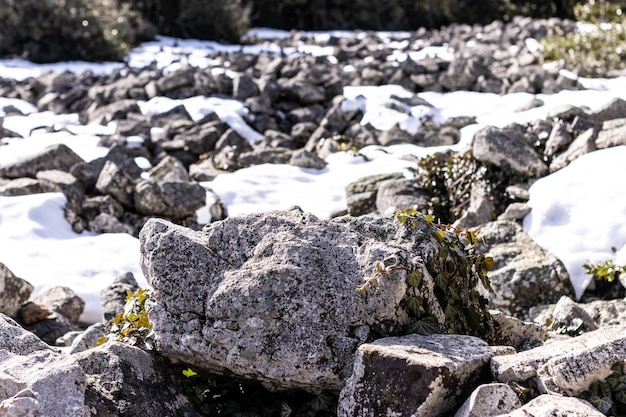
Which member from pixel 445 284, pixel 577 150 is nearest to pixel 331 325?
pixel 445 284

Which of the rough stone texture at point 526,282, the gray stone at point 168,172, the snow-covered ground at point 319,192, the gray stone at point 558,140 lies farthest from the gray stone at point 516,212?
the gray stone at point 168,172

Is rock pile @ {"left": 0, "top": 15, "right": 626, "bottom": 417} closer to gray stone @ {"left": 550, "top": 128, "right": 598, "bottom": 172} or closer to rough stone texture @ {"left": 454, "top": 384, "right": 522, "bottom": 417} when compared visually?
rough stone texture @ {"left": 454, "top": 384, "right": 522, "bottom": 417}

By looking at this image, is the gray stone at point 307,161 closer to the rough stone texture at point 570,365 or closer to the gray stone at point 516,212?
the gray stone at point 516,212

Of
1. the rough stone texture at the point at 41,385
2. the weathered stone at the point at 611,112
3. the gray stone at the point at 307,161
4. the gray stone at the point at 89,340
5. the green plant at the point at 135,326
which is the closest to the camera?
the rough stone texture at the point at 41,385

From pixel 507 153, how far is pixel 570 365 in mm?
3873

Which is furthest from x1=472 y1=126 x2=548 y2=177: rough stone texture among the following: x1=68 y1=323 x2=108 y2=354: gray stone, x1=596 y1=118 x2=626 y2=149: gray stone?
x1=68 y1=323 x2=108 y2=354: gray stone

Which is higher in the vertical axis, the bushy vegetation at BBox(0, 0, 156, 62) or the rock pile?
the rock pile

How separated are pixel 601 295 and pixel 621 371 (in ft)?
8.35

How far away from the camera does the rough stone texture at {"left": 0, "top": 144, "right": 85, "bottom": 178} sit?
708cm

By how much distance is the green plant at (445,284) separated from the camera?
9.28 feet

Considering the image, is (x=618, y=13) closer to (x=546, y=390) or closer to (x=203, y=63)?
(x=203, y=63)

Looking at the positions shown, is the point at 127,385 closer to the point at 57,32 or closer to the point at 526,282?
the point at 526,282

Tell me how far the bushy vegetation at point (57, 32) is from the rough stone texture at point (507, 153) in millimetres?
9462

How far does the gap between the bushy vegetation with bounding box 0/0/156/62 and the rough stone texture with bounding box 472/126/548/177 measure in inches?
373
